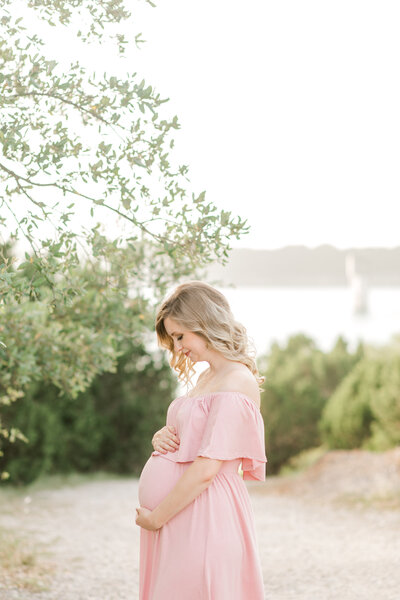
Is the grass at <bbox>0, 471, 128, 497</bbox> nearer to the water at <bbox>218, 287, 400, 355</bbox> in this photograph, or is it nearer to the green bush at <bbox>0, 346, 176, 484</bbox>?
the green bush at <bbox>0, 346, 176, 484</bbox>

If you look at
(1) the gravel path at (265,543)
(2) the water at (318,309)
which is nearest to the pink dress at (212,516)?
(1) the gravel path at (265,543)

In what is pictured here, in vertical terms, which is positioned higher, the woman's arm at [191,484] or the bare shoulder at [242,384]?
the bare shoulder at [242,384]

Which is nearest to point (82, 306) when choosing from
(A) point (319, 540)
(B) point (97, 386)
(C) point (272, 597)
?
(C) point (272, 597)

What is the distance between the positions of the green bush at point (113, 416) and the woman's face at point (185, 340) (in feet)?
22.3

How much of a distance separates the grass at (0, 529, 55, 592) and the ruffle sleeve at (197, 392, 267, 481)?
315cm

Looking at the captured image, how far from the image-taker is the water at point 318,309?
17609 mm

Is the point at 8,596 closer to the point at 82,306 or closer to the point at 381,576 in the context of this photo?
the point at 82,306

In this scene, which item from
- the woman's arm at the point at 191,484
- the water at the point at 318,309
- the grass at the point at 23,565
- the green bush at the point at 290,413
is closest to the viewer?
the woman's arm at the point at 191,484

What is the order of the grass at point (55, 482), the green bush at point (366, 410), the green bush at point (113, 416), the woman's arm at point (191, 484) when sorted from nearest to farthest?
the woman's arm at point (191, 484) < the grass at point (55, 482) < the green bush at point (113, 416) < the green bush at point (366, 410)

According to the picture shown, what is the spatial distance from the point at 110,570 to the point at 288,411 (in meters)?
5.63

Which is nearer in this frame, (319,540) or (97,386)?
(319,540)

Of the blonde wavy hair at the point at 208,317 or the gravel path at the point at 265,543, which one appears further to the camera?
the gravel path at the point at 265,543

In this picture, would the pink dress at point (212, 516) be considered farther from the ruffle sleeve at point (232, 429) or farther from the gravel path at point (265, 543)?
the gravel path at point (265, 543)

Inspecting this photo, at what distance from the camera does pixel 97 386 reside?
10242 mm
